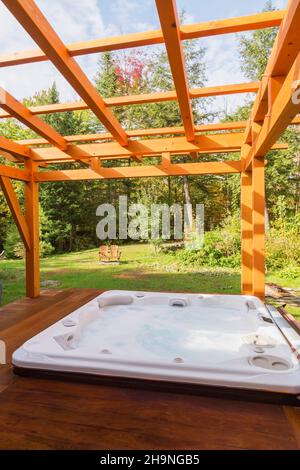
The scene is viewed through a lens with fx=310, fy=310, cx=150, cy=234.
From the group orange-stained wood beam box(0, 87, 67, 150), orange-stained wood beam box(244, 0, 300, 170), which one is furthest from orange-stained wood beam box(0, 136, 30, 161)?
orange-stained wood beam box(244, 0, 300, 170)

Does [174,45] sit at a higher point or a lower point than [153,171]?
higher

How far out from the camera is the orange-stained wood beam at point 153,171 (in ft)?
15.0

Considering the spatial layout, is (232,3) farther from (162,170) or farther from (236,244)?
(236,244)

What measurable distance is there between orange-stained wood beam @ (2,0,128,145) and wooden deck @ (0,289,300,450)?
2362 millimetres

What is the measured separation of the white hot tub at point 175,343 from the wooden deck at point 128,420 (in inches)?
4.7

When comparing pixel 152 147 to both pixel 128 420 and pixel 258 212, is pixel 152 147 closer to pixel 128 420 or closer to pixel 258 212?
pixel 258 212

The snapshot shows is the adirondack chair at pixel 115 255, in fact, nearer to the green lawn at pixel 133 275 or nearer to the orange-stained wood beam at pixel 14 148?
→ the green lawn at pixel 133 275

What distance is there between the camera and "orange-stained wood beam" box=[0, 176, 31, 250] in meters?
4.54

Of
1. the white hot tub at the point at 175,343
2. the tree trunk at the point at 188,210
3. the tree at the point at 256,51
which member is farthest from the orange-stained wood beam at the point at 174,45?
the tree at the point at 256,51

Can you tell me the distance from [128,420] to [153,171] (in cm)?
354
